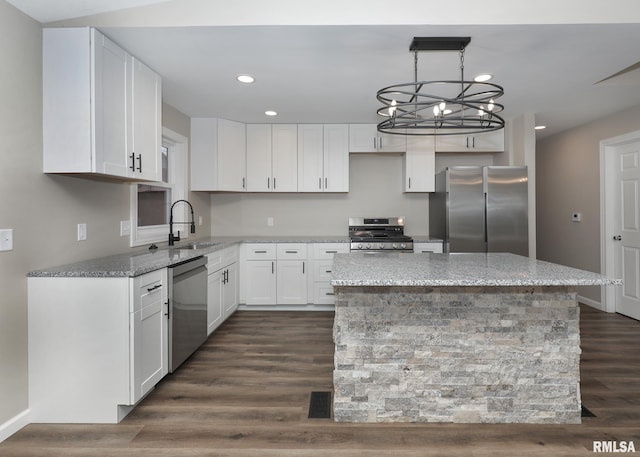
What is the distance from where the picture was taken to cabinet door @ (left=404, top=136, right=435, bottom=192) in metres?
4.66

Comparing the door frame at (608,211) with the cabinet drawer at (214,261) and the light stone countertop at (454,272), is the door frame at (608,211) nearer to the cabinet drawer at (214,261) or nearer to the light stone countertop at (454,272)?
the light stone countertop at (454,272)

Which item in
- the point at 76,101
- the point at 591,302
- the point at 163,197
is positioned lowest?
the point at 591,302

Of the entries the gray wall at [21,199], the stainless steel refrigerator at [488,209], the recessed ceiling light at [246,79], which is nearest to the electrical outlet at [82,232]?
the gray wall at [21,199]

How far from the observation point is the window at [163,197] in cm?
332

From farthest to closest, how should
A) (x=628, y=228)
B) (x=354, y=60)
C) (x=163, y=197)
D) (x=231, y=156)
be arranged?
1. (x=231, y=156)
2. (x=628, y=228)
3. (x=163, y=197)
4. (x=354, y=60)

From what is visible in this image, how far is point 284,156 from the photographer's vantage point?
4711 mm

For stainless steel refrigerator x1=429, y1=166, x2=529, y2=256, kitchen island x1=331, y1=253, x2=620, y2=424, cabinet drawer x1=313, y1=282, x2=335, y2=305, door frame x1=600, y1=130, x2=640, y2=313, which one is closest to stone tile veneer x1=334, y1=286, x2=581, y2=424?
kitchen island x1=331, y1=253, x2=620, y2=424

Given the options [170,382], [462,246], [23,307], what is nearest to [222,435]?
[170,382]

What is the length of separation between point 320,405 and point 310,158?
3102mm

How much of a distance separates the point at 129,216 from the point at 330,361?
6.74ft

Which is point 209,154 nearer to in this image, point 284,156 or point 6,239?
point 284,156

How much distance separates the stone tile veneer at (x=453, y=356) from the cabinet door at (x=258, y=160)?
113 inches

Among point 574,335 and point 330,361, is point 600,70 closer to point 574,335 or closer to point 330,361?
point 574,335

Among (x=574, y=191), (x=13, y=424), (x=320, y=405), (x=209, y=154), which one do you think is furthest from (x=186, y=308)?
(x=574, y=191)
